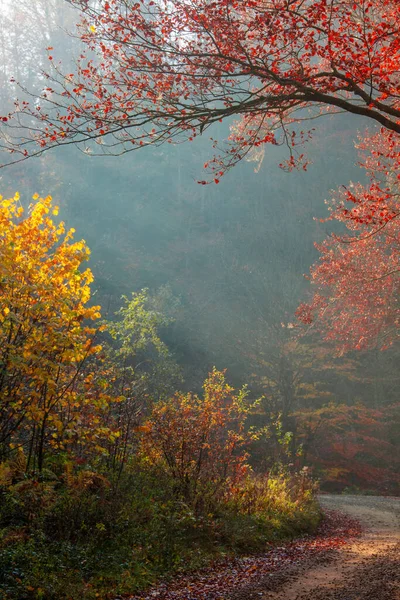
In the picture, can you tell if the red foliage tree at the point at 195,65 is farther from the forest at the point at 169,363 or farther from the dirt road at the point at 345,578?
the dirt road at the point at 345,578

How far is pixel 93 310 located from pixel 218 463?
4.46m

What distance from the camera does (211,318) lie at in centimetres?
3120

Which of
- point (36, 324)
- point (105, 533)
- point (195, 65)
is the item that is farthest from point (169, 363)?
point (36, 324)

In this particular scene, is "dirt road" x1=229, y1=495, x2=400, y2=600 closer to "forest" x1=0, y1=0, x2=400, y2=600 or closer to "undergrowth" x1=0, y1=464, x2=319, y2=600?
"forest" x1=0, y1=0, x2=400, y2=600

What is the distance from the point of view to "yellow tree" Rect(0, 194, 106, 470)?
4953 millimetres

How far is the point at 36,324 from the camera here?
5.43m

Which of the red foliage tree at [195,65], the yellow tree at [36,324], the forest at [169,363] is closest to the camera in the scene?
the yellow tree at [36,324]

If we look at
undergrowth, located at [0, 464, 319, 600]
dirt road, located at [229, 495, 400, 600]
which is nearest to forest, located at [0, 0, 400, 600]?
undergrowth, located at [0, 464, 319, 600]

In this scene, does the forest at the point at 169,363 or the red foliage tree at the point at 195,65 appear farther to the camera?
the red foliage tree at the point at 195,65

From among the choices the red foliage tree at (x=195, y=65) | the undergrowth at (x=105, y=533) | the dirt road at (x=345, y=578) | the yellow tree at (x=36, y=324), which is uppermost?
the red foliage tree at (x=195, y=65)

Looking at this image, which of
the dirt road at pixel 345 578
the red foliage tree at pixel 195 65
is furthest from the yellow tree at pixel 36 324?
the dirt road at pixel 345 578

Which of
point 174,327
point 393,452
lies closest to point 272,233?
point 174,327

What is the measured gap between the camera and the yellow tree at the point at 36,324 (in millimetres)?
4953

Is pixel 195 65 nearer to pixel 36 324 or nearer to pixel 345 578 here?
pixel 36 324
